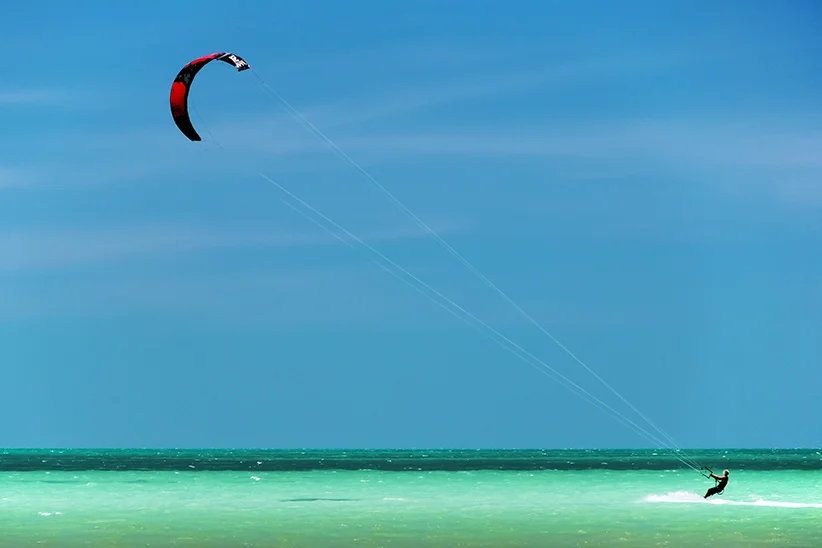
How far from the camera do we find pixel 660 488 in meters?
49.0

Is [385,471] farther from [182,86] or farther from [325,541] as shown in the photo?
[182,86]

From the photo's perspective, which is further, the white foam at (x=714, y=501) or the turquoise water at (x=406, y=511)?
the white foam at (x=714, y=501)

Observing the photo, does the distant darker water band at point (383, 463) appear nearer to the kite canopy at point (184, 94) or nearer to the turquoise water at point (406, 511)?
the turquoise water at point (406, 511)

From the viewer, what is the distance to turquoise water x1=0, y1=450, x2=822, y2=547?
2869cm

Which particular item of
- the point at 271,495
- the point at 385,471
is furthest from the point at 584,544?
the point at 385,471

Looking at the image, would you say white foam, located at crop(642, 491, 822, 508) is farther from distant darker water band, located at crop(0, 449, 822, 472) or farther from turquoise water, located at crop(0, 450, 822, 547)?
distant darker water band, located at crop(0, 449, 822, 472)

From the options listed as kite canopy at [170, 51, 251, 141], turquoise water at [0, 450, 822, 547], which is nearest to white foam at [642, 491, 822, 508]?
turquoise water at [0, 450, 822, 547]

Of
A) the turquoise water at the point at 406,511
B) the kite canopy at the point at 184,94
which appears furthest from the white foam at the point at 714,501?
the kite canopy at the point at 184,94

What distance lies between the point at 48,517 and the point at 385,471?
3332 centimetres

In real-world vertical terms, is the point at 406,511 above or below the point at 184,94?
below

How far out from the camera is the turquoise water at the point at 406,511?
28.7 metres

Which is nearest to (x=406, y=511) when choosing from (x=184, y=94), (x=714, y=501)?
(x=714, y=501)

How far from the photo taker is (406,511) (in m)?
35.9

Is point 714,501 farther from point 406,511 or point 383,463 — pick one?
point 383,463
